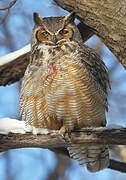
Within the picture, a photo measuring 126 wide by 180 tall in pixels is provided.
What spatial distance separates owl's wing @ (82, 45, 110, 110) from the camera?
3.04 m

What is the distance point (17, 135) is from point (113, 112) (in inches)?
89.7

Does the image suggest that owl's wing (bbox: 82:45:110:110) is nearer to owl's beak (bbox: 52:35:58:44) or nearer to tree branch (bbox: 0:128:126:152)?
owl's beak (bbox: 52:35:58:44)

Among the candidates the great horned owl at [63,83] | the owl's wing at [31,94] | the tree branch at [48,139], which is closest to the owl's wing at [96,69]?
the great horned owl at [63,83]

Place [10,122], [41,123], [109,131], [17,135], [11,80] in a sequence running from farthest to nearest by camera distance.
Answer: [11,80] < [41,123] < [10,122] < [17,135] < [109,131]

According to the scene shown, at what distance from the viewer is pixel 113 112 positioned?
4719 mm

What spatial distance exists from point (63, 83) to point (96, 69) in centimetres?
44

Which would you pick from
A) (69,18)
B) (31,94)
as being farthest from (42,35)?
(31,94)

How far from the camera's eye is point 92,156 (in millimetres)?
3477

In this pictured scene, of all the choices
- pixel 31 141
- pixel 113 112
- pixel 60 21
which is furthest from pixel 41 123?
pixel 113 112

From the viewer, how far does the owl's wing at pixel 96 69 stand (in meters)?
3.04

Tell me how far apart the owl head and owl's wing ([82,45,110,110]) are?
0.20 m

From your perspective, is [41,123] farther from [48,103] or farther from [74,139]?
[74,139]

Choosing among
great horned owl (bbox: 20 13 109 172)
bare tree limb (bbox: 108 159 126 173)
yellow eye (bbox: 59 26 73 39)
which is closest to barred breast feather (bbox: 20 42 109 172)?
great horned owl (bbox: 20 13 109 172)

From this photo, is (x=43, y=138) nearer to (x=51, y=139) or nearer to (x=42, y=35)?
(x=51, y=139)
